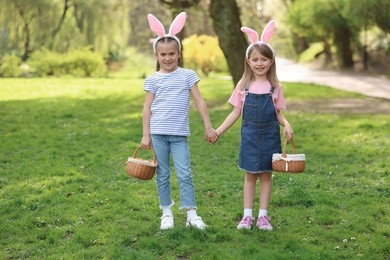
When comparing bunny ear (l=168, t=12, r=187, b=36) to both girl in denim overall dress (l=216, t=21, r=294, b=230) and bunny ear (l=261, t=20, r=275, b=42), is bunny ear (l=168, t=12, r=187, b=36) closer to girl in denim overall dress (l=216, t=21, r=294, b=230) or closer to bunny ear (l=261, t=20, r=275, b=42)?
girl in denim overall dress (l=216, t=21, r=294, b=230)

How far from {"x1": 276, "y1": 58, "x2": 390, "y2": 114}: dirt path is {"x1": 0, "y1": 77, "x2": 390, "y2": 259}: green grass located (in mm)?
1688

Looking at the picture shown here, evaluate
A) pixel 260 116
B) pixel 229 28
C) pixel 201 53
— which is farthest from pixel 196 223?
pixel 201 53

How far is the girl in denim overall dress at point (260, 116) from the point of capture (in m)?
5.15

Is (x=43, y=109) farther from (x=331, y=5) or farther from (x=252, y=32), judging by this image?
Result: (x=331, y=5)

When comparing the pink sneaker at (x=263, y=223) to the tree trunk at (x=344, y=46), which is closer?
the pink sneaker at (x=263, y=223)

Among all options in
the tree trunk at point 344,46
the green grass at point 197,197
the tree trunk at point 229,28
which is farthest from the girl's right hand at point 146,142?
the tree trunk at point 344,46

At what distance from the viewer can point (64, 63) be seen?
3017 cm

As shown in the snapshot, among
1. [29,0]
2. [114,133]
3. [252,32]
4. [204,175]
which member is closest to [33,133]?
[114,133]

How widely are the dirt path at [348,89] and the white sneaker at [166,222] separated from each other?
9848 millimetres

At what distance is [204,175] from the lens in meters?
7.88

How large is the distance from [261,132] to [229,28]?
8.50m

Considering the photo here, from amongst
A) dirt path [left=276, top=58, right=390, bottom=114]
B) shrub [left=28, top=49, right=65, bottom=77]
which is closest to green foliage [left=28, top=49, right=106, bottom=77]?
shrub [left=28, top=49, right=65, bottom=77]

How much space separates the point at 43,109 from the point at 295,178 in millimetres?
9783

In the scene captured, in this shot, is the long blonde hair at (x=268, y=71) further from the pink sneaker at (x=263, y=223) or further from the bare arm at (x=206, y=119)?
the pink sneaker at (x=263, y=223)
